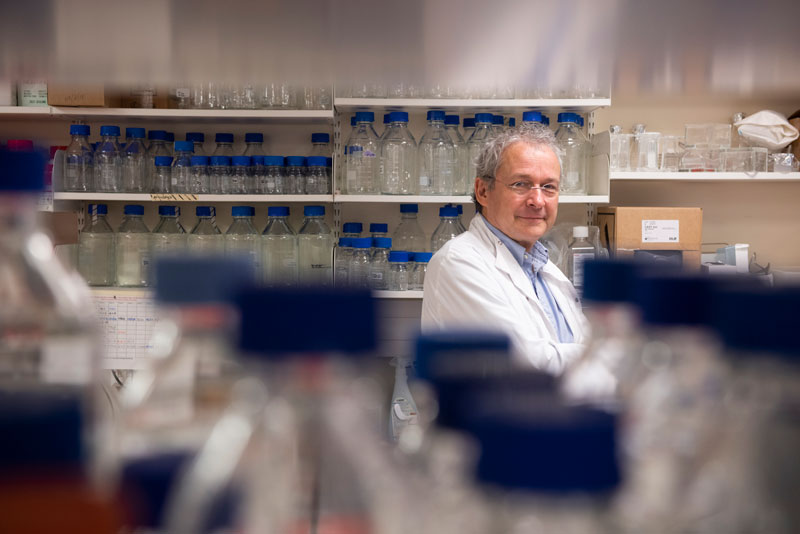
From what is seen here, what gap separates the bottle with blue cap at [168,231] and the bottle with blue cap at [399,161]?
91cm

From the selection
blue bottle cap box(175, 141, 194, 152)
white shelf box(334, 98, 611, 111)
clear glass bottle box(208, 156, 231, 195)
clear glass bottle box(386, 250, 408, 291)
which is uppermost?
white shelf box(334, 98, 611, 111)

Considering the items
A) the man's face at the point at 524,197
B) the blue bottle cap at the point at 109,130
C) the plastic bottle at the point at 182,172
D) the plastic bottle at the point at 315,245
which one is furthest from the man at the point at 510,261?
the blue bottle cap at the point at 109,130

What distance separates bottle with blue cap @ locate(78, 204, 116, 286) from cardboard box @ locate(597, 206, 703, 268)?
215 cm

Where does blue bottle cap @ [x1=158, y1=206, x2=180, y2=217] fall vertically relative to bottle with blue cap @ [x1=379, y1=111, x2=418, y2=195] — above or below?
below

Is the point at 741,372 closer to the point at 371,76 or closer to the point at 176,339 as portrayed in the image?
the point at 176,339

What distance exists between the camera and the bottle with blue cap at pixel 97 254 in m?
3.05

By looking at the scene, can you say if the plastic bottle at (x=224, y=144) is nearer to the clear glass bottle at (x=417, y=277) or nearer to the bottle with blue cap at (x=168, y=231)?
the bottle with blue cap at (x=168, y=231)

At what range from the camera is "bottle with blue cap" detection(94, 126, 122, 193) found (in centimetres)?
296

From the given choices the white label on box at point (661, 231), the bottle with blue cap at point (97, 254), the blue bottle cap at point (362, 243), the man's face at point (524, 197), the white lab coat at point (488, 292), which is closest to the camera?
the white lab coat at point (488, 292)

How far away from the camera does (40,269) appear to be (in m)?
0.39

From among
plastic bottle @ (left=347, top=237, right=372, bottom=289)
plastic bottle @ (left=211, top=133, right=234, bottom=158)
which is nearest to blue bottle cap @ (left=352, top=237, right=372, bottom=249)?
plastic bottle @ (left=347, top=237, right=372, bottom=289)

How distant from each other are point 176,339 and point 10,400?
0.13 m

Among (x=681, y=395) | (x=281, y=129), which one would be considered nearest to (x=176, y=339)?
(x=681, y=395)

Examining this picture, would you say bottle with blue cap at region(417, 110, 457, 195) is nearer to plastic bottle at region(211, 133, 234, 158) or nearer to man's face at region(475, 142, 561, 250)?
man's face at region(475, 142, 561, 250)
